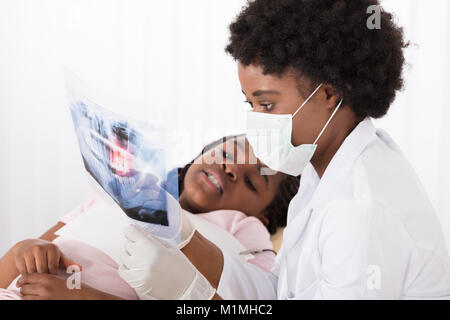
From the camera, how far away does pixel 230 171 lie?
6.68 feet

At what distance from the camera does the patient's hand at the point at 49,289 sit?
1.37 meters

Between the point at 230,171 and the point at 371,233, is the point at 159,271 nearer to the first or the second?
the point at 371,233

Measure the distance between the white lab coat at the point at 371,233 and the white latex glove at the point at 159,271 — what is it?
0.27m

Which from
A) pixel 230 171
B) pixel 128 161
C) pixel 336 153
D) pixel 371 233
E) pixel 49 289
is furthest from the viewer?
pixel 230 171

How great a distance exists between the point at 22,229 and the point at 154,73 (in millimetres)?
992

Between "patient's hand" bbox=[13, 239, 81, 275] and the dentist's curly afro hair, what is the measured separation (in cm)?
83

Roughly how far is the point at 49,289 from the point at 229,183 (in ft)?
2.89

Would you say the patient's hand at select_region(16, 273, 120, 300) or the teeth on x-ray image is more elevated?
the teeth on x-ray image

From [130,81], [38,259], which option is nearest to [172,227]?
[38,259]

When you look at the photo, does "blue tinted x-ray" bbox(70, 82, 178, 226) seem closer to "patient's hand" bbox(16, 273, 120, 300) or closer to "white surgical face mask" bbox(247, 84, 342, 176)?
"white surgical face mask" bbox(247, 84, 342, 176)

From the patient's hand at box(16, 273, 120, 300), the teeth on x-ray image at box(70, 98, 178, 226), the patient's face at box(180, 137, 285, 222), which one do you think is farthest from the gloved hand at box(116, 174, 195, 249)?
the patient's face at box(180, 137, 285, 222)

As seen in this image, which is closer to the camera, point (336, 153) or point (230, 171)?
point (336, 153)

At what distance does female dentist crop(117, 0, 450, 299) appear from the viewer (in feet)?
3.09
